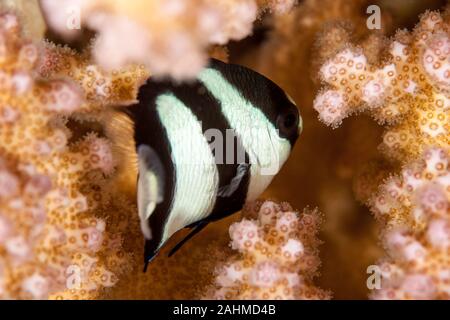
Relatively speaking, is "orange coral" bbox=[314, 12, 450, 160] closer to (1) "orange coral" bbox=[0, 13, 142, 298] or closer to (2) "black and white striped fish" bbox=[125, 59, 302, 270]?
(2) "black and white striped fish" bbox=[125, 59, 302, 270]

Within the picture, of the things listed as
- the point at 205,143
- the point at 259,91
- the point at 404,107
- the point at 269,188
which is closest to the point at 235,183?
the point at 205,143

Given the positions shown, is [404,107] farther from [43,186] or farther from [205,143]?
[43,186]

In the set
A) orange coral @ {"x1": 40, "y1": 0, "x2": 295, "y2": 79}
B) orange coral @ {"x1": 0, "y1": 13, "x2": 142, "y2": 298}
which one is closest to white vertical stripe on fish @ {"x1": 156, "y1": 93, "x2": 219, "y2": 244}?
orange coral @ {"x1": 40, "y1": 0, "x2": 295, "y2": 79}

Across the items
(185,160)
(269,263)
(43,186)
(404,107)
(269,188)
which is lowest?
(269,263)

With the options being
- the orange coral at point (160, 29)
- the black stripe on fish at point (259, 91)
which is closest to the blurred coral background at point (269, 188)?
the orange coral at point (160, 29)

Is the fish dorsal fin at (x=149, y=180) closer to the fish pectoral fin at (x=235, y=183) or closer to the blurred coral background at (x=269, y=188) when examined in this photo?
the blurred coral background at (x=269, y=188)

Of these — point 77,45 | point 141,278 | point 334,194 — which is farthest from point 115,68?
point 334,194
